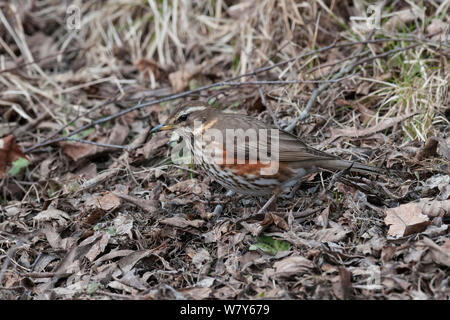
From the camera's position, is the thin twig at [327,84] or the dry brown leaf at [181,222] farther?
the thin twig at [327,84]

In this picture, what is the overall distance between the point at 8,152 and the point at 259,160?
3.43 meters

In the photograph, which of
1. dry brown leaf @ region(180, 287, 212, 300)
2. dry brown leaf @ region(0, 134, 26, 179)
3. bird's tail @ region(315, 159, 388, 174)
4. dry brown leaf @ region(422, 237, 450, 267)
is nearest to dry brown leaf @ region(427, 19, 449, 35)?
bird's tail @ region(315, 159, 388, 174)

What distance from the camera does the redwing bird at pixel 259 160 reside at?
17.5ft

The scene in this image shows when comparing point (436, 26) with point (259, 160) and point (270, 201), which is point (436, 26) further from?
point (270, 201)

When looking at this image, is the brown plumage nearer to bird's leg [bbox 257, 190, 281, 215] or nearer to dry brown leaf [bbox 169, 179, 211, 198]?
bird's leg [bbox 257, 190, 281, 215]

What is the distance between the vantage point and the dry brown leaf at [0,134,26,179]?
22.5 ft

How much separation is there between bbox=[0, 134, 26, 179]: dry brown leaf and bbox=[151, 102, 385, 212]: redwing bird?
264 cm

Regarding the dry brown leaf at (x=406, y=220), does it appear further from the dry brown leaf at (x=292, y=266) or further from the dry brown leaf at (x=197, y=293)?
the dry brown leaf at (x=197, y=293)

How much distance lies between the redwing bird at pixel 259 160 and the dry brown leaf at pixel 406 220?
62 centimetres

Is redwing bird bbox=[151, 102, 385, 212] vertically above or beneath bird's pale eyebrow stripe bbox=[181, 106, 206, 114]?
beneath

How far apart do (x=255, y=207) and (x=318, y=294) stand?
174 cm

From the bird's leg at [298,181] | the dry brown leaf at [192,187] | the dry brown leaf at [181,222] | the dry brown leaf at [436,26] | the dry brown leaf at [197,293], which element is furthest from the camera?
the dry brown leaf at [436,26]

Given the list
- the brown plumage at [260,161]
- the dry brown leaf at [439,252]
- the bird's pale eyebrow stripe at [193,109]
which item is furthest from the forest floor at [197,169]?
the bird's pale eyebrow stripe at [193,109]

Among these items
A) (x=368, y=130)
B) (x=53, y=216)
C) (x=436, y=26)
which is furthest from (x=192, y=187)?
(x=436, y=26)
